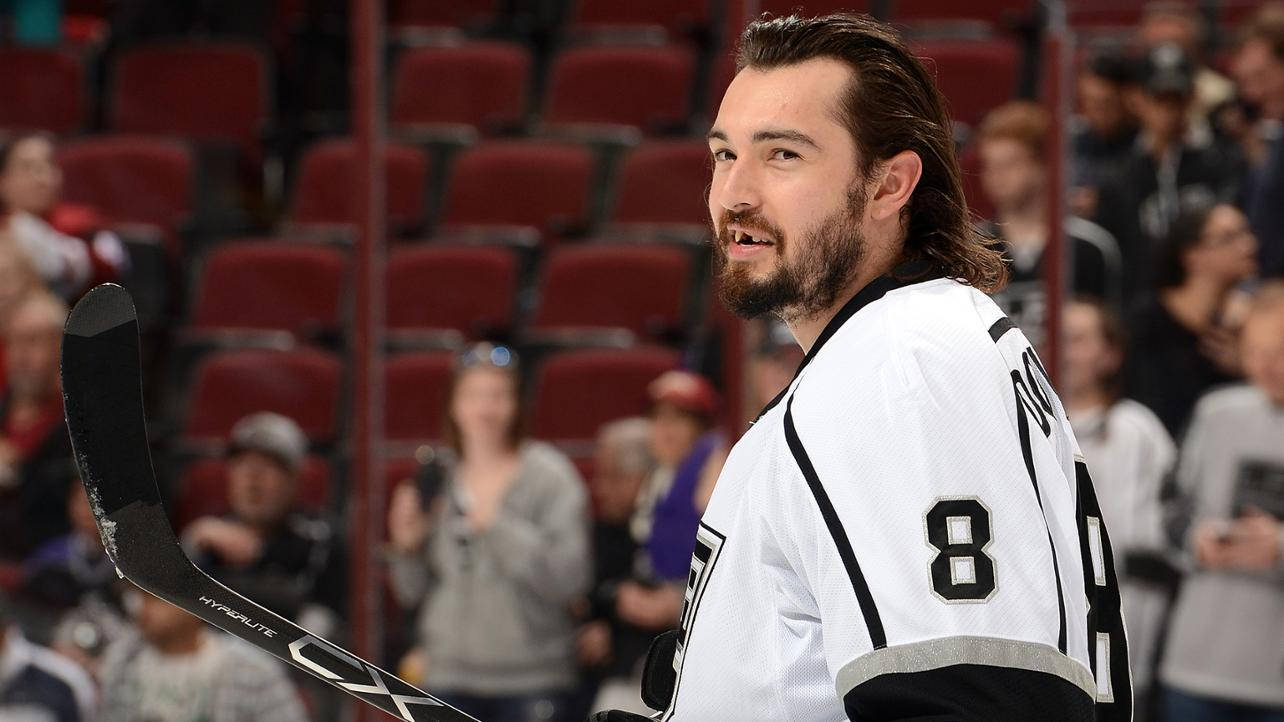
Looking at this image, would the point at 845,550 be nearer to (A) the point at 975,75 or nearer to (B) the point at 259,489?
(B) the point at 259,489

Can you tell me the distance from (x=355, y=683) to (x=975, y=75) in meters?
3.40

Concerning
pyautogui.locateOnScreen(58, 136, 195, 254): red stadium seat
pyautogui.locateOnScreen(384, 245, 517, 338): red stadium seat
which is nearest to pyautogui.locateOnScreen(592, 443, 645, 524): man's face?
pyautogui.locateOnScreen(384, 245, 517, 338): red stadium seat

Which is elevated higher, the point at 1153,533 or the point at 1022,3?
the point at 1022,3

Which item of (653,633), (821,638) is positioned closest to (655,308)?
(653,633)

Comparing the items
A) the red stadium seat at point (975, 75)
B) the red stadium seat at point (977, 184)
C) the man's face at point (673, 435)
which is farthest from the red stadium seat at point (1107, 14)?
the man's face at point (673, 435)

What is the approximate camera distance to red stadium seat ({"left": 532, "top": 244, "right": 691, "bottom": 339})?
13.4 feet

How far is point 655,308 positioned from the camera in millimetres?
4102

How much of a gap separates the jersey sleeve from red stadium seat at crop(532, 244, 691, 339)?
3.03 m

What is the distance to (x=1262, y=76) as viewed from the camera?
3.55 m

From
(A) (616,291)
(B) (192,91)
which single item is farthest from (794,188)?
(B) (192,91)

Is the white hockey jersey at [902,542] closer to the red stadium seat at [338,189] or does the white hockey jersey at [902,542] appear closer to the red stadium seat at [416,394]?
the red stadium seat at [416,394]

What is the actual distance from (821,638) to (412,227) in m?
3.19

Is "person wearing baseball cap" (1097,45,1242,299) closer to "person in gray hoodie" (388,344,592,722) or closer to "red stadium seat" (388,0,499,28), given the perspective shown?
"person in gray hoodie" (388,344,592,722)

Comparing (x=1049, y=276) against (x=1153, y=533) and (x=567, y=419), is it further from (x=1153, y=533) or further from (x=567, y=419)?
(x=567, y=419)
